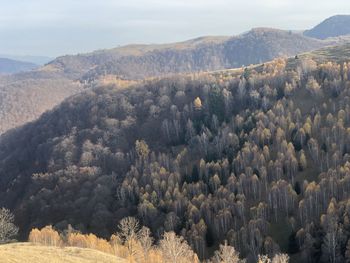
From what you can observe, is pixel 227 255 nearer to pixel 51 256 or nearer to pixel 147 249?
pixel 147 249

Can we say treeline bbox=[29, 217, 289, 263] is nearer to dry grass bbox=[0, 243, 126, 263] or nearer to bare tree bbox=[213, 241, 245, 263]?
bare tree bbox=[213, 241, 245, 263]

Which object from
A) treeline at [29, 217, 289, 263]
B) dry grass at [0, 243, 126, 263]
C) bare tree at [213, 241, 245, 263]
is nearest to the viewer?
dry grass at [0, 243, 126, 263]

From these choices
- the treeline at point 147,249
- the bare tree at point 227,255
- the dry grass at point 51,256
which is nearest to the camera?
the dry grass at point 51,256

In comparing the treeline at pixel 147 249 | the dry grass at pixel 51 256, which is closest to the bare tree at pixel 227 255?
the treeline at pixel 147 249

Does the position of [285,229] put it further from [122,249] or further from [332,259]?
[122,249]

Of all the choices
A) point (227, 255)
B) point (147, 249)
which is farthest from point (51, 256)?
point (227, 255)

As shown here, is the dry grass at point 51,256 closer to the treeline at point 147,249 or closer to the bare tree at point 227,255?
the treeline at point 147,249

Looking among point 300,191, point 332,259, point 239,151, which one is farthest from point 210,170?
point 332,259

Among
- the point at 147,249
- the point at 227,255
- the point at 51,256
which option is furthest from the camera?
the point at 147,249

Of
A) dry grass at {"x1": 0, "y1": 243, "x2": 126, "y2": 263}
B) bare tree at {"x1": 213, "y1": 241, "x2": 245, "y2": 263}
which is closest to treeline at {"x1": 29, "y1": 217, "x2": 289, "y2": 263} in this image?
bare tree at {"x1": 213, "y1": 241, "x2": 245, "y2": 263}
